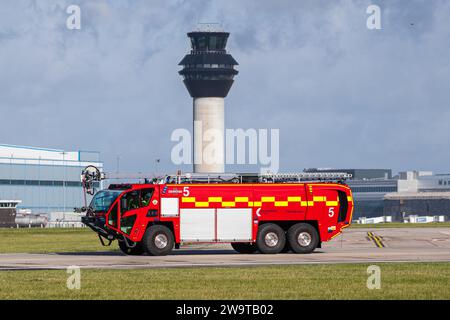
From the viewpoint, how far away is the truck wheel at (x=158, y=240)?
46344 mm

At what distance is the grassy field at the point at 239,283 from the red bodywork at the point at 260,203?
865 centimetres

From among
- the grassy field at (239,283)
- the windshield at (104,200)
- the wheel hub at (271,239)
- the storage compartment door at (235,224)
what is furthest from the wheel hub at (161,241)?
the grassy field at (239,283)

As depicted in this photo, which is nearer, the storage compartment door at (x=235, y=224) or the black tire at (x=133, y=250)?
the storage compartment door at (x=235, y=224)

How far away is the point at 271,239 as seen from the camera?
47375mm

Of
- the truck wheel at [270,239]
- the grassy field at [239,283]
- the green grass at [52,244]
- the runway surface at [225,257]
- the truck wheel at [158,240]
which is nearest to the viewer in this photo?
the grassy field at [239,283]

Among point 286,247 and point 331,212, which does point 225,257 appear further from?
point 331,212

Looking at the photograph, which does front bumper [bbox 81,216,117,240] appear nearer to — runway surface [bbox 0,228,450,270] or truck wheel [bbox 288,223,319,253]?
runway surface [bbox 0,228,450,270]

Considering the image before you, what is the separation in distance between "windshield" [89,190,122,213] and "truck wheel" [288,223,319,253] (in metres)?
7.35

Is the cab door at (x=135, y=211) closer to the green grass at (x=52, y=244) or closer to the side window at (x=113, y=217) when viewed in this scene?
the side window at (x=113, y=217)

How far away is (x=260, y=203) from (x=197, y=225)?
9.01ft

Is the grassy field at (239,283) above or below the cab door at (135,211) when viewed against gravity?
below

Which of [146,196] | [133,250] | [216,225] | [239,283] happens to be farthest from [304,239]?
[239,283]

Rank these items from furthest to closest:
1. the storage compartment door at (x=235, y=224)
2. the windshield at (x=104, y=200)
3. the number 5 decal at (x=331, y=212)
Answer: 1. the number 5 decal at (x=331, y=212)
2. the storage compartment door at (x=235, y=224)
3. the windshield at (x=104, y=200)
